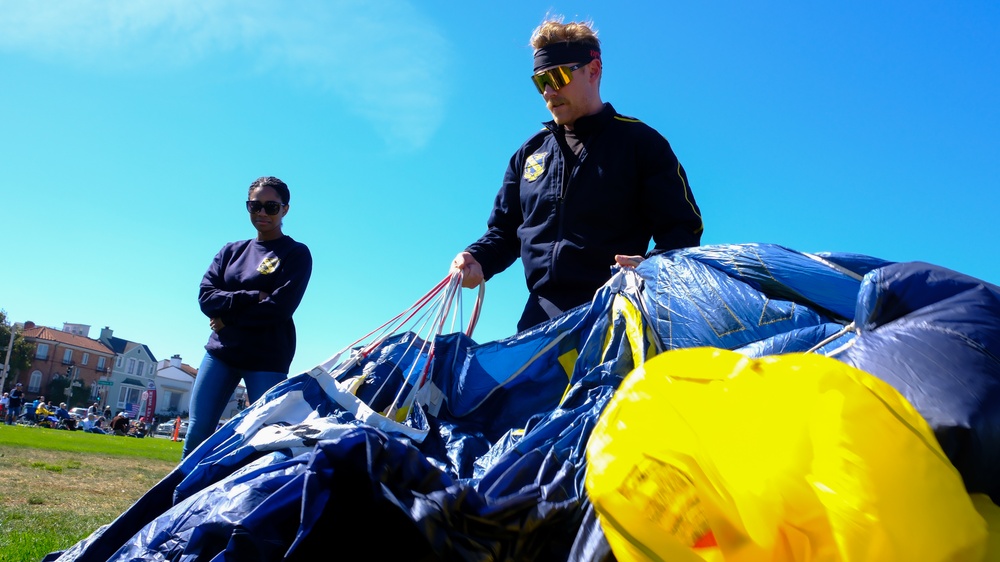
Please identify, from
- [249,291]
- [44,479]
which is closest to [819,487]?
[249,291]

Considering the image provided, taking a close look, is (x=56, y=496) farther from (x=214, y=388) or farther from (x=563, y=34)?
(x=563, y=34)

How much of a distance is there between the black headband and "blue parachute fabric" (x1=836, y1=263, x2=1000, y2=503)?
1.54 m

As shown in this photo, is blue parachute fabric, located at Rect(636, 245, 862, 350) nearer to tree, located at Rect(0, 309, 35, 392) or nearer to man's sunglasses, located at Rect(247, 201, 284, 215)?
man's sunglasses, located at Rect(247, 201, 284, 215)

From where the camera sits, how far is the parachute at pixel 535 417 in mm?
1310

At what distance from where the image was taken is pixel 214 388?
3.79 meters

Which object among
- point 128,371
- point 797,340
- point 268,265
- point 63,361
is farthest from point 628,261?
point 128,371

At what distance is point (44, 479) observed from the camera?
19.5ft

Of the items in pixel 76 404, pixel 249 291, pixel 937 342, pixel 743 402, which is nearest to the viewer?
pixel 743 402

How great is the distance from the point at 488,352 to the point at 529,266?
0.47 meters

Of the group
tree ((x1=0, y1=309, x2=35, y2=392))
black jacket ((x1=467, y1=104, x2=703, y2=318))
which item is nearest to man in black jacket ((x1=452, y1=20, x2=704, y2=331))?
black jacket ((x1=467, y1=104, x2=703, y2=318))

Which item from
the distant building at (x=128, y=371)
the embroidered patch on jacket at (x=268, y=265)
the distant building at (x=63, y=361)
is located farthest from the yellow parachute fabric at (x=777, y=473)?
the distant building at (x=128, y=371)

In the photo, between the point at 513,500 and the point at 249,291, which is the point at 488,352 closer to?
the point at 513,500

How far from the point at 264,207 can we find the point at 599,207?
2.19 meters

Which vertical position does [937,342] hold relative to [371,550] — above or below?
above
